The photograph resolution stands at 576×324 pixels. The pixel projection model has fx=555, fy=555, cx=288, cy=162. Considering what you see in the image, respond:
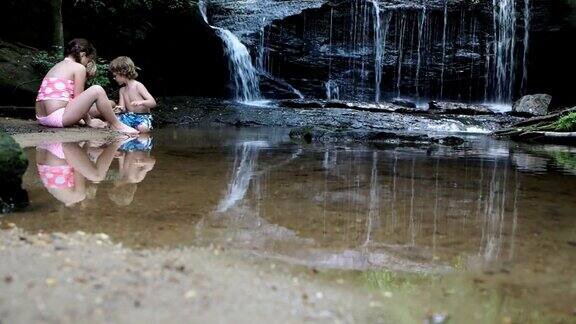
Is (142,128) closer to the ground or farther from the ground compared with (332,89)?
closer to the ground

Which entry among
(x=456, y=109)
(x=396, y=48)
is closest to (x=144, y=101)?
(x=456, y=109)

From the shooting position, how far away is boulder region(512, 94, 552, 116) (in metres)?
13.0

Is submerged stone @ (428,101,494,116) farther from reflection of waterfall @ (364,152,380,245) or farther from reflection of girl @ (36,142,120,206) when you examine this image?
reflection of girl @ (36,142,120,206)

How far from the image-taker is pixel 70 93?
283 inches

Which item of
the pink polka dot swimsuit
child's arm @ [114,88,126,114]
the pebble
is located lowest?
the pebble

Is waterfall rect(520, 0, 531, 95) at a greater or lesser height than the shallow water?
greater

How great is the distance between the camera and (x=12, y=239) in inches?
92.5

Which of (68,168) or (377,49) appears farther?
(377,49)

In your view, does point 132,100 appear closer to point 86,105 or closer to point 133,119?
point 133,119

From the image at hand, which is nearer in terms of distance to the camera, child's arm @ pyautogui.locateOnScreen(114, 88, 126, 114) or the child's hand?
the child's hand

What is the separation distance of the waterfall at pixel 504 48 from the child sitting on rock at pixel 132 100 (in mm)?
11095

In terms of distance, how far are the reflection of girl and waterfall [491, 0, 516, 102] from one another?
41.5 feet

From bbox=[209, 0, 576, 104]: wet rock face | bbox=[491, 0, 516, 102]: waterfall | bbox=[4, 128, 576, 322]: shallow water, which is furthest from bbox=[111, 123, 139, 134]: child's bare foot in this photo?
bbox=[491, 0, 516, 102]: waterfall

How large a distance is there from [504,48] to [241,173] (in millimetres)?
13060
